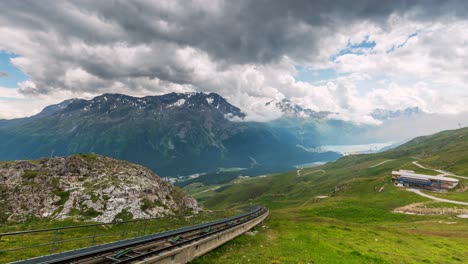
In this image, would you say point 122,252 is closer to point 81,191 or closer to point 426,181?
point 81,191

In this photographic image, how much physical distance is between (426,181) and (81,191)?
489ft

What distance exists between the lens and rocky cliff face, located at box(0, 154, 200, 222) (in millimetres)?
52750

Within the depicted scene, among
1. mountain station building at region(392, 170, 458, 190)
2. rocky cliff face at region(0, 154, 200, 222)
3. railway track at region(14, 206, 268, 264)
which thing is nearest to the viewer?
railway track at region(14, 206, 268, 264)

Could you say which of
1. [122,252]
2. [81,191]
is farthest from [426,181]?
[122,252]

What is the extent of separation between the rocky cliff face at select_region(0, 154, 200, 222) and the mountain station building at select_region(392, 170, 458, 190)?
115898 mm

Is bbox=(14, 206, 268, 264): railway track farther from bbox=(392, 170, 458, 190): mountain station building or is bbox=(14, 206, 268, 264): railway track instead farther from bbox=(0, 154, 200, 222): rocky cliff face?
bbox=(392, 170, 458, 190): mountain station building

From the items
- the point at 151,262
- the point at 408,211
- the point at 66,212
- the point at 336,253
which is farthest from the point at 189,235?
the point at 408,211

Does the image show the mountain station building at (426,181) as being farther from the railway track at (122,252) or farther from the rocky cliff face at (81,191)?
the railway track at (122,252)

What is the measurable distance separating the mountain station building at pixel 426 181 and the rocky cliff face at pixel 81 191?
115898mm

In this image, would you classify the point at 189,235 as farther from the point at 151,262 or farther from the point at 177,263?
the point at 151,262

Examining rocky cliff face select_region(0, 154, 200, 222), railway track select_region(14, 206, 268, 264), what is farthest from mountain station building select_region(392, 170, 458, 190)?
railway track select_region(14, 206, 268, 264)

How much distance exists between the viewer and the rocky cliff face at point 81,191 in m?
52.8

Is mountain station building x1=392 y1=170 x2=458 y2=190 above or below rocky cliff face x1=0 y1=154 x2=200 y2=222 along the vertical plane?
below

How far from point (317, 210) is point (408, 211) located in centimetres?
2819
